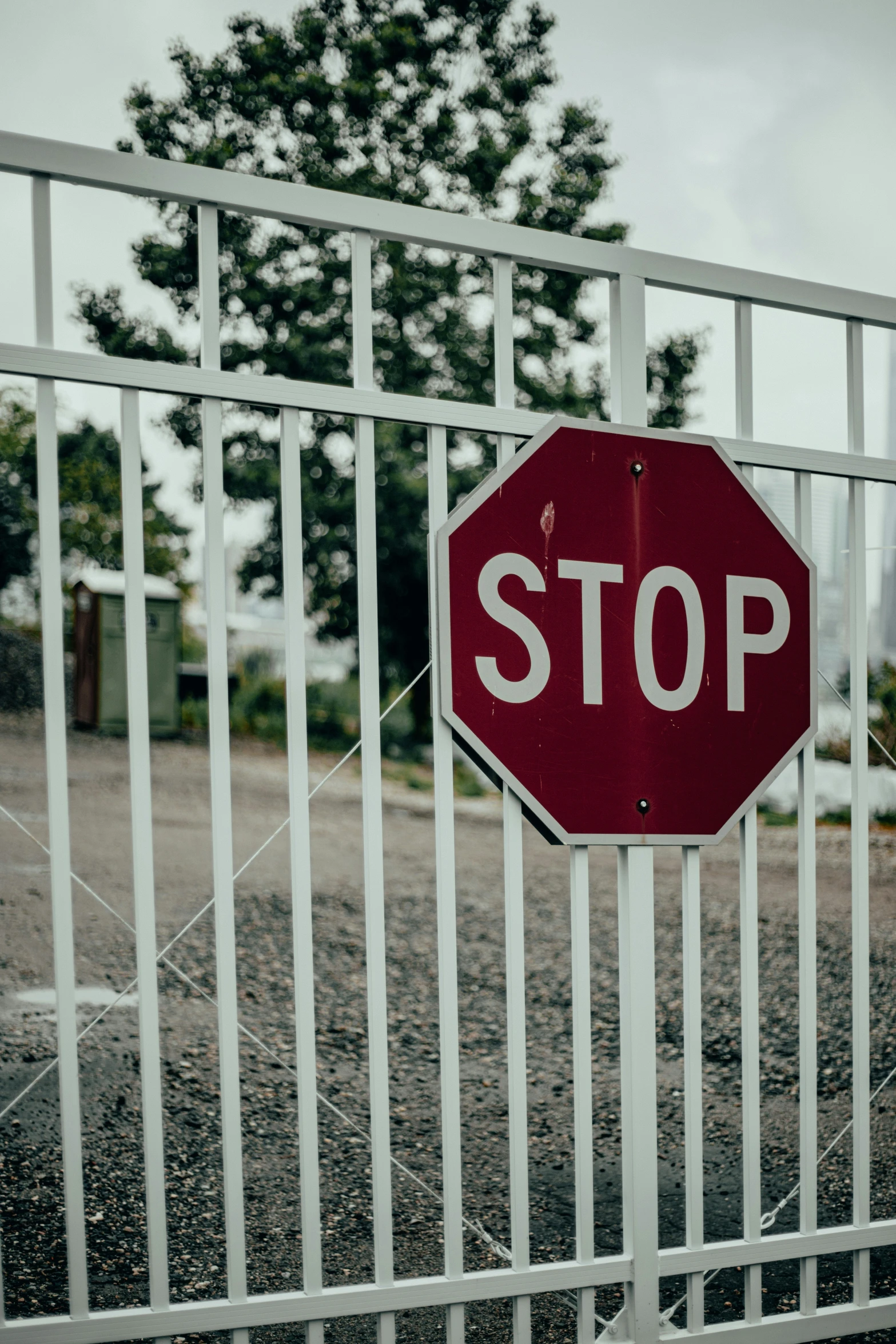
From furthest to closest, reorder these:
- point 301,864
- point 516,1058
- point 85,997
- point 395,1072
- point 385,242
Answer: point 385,242, point 85,997, point 395,1072, point 516,1058, point 301,864

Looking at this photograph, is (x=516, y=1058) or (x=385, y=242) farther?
(x=385, y=242)

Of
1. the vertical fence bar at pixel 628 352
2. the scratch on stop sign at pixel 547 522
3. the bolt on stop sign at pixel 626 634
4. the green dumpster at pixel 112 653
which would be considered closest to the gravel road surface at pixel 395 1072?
the bolt on stop sign at pixel 626 634

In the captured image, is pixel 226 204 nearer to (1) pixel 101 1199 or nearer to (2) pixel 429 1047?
(1) pixel 101 1199

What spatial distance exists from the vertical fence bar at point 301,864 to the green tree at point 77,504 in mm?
8533

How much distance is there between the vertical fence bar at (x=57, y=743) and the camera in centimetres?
156

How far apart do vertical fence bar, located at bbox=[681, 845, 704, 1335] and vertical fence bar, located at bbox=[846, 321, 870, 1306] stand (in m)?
0.36

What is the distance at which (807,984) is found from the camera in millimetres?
2127

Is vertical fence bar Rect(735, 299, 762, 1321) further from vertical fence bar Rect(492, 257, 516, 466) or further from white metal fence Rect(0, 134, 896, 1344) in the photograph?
vertical fence bar Rect(492, 257, 516, 466)

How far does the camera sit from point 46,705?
1.59 meters

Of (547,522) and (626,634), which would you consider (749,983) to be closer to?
(626,634)

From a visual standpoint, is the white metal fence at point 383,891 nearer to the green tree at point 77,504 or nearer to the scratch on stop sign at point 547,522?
the scratch on stop sign at point 547,522

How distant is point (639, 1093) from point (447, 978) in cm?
47

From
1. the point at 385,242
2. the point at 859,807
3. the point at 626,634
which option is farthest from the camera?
the point at 385,242

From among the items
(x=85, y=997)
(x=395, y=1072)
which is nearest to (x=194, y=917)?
(x=395, y=1072)
